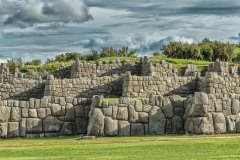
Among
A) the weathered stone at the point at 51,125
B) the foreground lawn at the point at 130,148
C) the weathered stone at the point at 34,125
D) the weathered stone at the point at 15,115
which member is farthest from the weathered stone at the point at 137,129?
the weathered stone at the point at 15,115

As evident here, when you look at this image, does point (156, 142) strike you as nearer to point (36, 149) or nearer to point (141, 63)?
point (36, 149)

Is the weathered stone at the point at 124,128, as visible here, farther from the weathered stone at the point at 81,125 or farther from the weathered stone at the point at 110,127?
the weathered stone at the point at 81,125

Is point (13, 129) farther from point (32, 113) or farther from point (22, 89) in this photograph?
point (22, 89)

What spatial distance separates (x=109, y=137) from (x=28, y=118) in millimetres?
3754

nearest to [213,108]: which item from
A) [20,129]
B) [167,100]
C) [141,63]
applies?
[167,100]

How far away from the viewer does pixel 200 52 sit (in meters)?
67.8

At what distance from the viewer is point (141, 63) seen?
44875mm

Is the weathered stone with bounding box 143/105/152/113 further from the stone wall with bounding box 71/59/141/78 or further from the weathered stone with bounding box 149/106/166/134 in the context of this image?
the stone wall with bounding box 71/59/141/78

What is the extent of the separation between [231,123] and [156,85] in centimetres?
1034

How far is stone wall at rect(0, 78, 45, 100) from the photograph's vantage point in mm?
37719

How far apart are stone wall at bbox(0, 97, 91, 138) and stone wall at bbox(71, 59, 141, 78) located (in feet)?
56.5

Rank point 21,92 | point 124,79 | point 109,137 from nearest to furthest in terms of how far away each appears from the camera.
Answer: point 109,137 < point 124,79 < point 21,92

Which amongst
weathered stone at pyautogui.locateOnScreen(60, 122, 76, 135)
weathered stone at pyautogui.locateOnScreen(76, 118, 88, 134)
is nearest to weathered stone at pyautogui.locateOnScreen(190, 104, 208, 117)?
weathered stone at pyautogui.locateOnScreen(76, 118, 88, 134)

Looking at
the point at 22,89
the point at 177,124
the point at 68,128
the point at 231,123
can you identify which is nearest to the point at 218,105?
the point at 231,123
